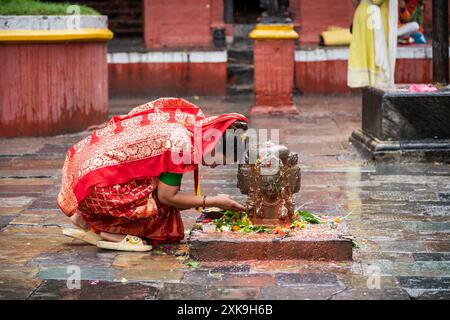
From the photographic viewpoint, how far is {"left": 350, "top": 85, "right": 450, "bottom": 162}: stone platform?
943cm

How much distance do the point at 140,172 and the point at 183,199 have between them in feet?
1.06

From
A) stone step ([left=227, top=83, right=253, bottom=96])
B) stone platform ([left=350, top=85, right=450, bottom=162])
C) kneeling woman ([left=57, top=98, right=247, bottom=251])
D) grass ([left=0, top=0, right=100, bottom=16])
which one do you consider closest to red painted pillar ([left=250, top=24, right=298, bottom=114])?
stone step ([left=227, top=83, right=253, bottom=96])

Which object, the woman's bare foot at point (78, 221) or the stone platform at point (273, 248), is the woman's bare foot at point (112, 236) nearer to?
the woman's bare foot at point (78, 221)

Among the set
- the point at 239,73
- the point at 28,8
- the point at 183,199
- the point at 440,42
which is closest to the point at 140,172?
the point at 183,199

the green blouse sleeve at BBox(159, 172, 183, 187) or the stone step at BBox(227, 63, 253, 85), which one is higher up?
the stone step at BBox(227, 63, 253, 85)

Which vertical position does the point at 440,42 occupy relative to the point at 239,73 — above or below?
above

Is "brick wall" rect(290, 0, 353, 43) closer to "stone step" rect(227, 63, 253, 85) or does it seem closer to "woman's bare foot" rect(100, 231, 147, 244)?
"stone step" rect(227, 63, 253, 85)

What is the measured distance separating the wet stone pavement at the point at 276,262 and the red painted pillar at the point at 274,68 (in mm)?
3003

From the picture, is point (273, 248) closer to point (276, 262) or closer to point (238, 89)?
point (276, 262)

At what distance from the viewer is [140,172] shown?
242 inches

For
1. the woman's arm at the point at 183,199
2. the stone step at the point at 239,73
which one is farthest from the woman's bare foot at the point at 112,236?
the stone step at the point at 239,73

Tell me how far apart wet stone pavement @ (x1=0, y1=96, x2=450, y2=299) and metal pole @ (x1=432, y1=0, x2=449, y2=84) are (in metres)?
1.27

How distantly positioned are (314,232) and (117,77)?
9263 mm
